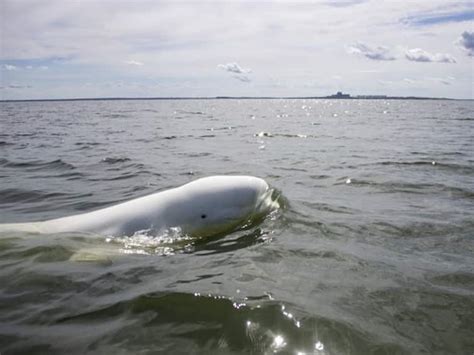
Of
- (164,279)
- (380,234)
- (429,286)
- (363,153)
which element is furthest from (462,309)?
(363,153)

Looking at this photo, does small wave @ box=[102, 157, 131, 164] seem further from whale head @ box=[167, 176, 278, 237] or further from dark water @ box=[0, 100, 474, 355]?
whale head @ box=[167, 176, 278, 237]

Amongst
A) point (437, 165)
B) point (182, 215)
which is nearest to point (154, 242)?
point (182, 215)

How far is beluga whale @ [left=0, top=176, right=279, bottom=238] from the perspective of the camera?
6.58 metres

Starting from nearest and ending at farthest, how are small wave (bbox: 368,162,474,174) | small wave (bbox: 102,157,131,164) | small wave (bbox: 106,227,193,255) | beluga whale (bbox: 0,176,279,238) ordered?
1. small wave (bbox: 106,227,193,255)
2. beluga whale (bbox: 0,176,279,238)
3. small wave (bbox: 368,162,474,174)
4. small wave (bbox: 102,157,131,164)

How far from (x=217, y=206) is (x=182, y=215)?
557mm

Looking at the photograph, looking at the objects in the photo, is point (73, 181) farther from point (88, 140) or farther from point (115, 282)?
point (88, 140)

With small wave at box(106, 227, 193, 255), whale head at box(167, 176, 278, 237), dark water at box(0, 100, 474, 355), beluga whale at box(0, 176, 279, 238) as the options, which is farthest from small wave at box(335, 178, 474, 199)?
small wave at box(106, 227, 193, 255)

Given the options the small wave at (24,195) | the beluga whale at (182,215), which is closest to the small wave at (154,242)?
the beluga whale at (182,215)

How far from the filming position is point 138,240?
6391 mm

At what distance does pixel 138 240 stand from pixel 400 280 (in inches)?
138

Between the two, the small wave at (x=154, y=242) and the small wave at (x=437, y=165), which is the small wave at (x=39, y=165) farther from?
the small wave at (x=437, y=165)

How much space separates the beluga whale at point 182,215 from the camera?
21.6 feet

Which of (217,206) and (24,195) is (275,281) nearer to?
(217,206)

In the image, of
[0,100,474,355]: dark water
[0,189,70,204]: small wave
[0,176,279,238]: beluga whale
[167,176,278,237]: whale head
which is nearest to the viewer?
[0,100,474,355]: dark water
